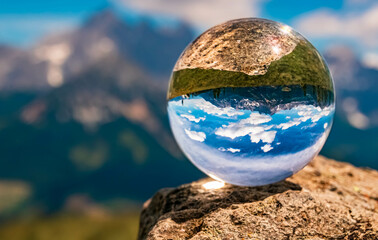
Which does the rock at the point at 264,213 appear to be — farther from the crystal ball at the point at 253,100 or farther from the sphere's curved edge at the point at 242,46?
the sphere's curved edge at the point at 242,46

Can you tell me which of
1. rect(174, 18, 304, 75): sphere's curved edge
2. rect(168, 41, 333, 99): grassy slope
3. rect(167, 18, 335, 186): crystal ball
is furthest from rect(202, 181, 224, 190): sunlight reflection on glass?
rect(174, 18, 304, 75): sphere's curved edge

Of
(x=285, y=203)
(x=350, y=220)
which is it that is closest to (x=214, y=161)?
(x=285, y=203)

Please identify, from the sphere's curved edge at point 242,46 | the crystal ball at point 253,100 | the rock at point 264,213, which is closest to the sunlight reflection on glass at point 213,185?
the rock at point 264,213

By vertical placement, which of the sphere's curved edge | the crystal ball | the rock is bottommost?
the rock

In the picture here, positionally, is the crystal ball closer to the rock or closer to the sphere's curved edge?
the sphere's curved edge

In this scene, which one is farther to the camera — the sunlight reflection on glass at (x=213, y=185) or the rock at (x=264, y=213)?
the sunlight reflection on glass at (x=213, y=185)

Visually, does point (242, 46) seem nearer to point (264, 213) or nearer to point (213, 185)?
point (264, 213)

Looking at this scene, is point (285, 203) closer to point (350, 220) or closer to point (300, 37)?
point (350, 220)

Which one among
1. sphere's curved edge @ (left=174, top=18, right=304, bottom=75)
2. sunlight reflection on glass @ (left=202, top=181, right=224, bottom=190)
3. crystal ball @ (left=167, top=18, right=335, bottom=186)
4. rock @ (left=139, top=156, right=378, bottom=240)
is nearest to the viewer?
rock @ (left=139, top=156, right=378, bottom=240)
